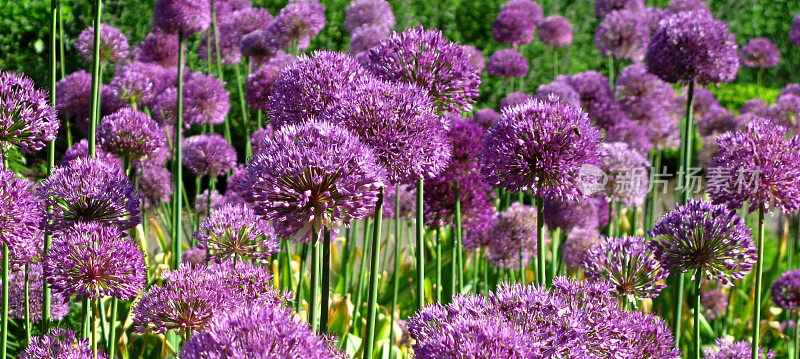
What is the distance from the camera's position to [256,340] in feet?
3.09

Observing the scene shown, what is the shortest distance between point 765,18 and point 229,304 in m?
15.7

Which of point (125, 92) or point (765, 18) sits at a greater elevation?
point (765, 18)

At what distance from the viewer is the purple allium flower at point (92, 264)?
1.63 metres

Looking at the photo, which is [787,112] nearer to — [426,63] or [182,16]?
[426,63]

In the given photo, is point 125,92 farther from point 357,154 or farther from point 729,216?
point 729,216

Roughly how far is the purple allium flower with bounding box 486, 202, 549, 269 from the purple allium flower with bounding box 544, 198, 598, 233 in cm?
8

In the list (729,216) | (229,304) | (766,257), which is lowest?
(766,257)

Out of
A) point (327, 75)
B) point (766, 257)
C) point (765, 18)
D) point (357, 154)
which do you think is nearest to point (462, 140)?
point (327, 75)

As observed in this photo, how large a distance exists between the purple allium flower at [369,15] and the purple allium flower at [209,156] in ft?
5.15

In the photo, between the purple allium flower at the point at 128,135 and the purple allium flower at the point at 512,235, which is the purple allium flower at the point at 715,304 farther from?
the purple allium flower at the point at 128,135

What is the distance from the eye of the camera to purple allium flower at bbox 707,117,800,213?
1.89m

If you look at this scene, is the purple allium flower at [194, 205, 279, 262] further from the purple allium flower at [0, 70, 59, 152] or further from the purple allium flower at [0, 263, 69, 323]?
the purple allium flower at [0, 263, 69, 323]

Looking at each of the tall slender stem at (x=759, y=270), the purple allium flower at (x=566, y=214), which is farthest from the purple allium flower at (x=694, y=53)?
the tall slender stem at (x=759, y=270)

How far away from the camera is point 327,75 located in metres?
1.79
